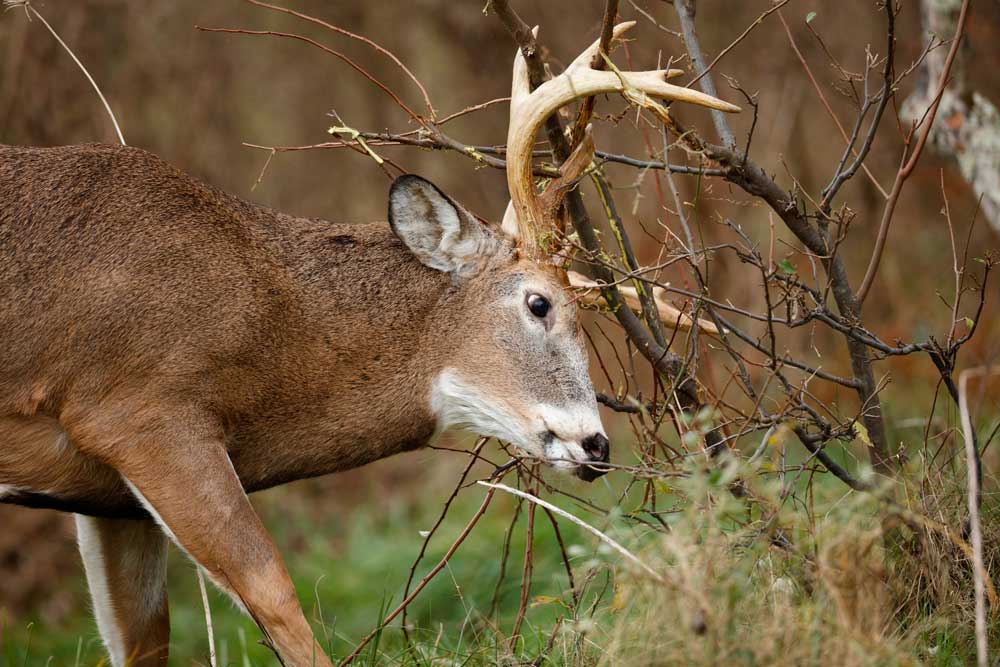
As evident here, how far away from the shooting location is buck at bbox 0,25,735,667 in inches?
179

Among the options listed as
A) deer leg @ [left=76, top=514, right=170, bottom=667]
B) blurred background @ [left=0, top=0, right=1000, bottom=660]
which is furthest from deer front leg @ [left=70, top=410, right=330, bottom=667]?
blurred background @ [left=0, top=0, right=1000, bottom=660]

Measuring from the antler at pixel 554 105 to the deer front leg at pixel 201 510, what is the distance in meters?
1.61

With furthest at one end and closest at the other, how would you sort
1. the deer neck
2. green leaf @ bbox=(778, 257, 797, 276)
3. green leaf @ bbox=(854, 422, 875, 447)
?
the deer neck, green leaf @ bbox=(854, 422, 875, 447), green leaf @ bbox=(778, 257, 797, 276)

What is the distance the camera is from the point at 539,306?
5133 mm

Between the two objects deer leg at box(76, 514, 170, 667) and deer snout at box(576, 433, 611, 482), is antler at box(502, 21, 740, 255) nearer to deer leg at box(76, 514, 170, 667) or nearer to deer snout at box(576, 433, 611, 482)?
deer snout at box(576, 433, 611, 482)

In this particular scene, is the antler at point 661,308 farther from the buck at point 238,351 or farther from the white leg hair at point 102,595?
the white leg hair at point 102,595

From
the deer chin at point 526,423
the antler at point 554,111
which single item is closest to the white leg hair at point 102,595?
the deer chin at point 526,423

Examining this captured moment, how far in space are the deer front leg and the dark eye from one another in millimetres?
1434

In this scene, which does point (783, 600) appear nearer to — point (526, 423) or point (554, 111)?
point (526, 423)

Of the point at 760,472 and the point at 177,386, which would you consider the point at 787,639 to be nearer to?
the point at 760,472

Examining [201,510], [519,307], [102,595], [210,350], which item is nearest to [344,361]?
[210,350]

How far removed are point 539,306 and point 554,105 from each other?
85 centimetres

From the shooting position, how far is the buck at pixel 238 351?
455cm

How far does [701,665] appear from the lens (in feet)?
10.9
